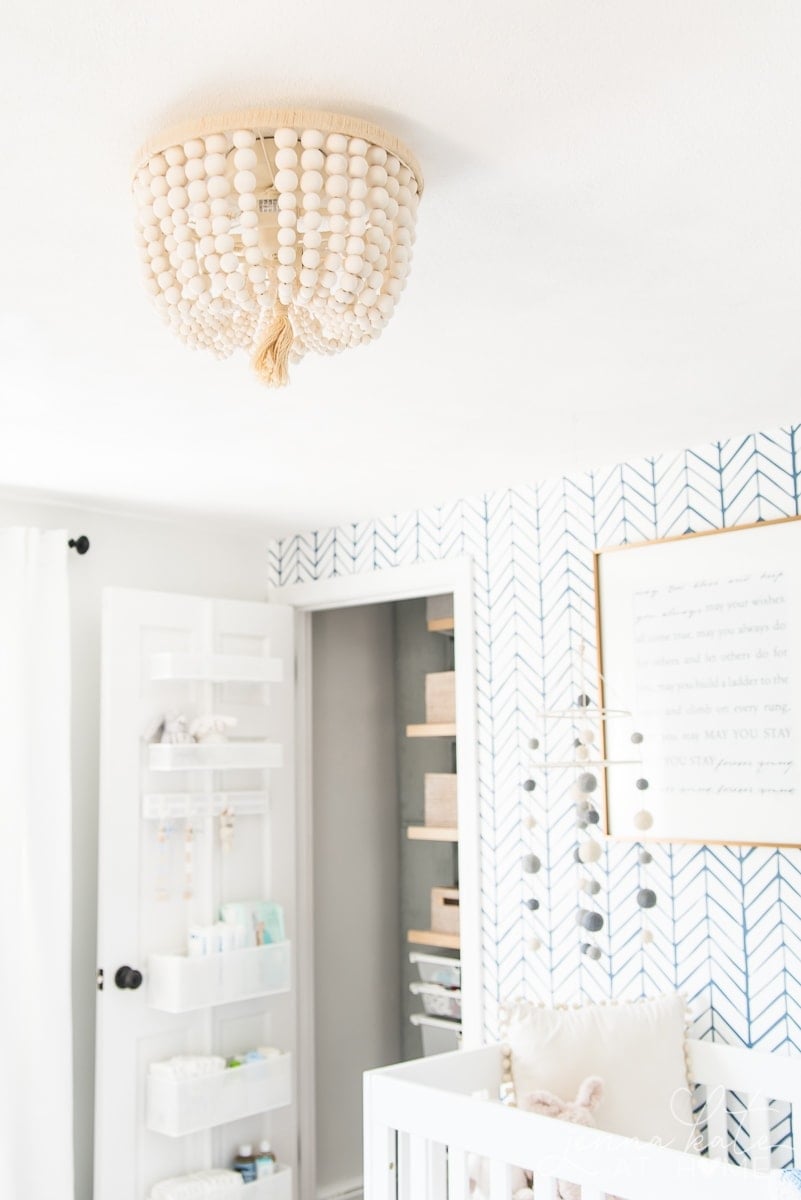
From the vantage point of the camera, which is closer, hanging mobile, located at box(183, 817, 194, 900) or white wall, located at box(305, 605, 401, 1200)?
hanging mobile, located at box(183, 817, 194, 900)

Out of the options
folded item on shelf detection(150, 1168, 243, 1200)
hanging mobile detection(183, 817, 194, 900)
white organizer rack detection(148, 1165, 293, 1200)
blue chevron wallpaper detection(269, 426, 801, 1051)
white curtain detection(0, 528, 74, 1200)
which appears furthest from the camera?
hanging mobile detection(183, 817, 194, 900)

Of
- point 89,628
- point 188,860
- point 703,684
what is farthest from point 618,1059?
point 89,628

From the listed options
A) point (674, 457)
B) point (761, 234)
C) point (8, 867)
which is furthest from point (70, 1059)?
point (761, 234)

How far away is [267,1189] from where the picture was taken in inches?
141

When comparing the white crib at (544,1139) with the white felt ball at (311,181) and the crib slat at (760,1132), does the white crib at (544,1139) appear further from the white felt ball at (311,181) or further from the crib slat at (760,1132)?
the white felt ball at (311,181)

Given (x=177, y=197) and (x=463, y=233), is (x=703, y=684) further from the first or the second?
(x=177, y=197)

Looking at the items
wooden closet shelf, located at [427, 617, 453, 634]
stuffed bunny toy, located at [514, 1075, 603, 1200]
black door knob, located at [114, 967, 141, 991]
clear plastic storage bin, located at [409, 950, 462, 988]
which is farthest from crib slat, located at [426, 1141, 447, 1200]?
wooden closet shelf, located at [427, 617, 453, 634]

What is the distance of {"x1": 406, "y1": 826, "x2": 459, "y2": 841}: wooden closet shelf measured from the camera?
12.9ft

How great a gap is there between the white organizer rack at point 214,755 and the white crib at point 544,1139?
1194mm

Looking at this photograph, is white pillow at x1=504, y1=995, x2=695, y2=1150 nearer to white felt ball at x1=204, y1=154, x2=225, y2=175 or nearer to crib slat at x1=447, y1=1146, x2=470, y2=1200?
crib slat at x1=447, y1=1146, x2=470, y2=1200

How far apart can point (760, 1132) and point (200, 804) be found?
1.87 metres

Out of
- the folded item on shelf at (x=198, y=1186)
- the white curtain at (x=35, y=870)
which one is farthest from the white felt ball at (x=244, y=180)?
the folded item on shelf at (x=198, y=1186)

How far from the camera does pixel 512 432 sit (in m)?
2.90

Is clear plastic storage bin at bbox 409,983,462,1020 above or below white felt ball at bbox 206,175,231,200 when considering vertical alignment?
below
